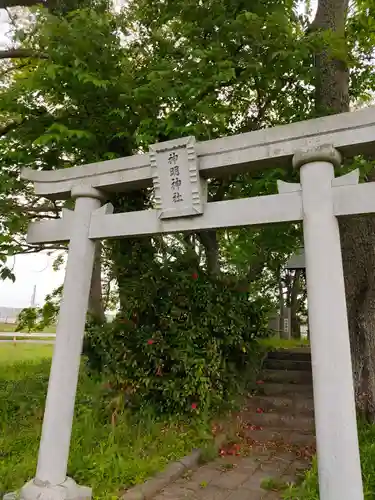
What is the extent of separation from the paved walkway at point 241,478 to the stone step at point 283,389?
6.46 feet

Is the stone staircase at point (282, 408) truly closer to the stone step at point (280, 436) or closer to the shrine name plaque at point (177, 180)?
the stone step at point (280, 436)

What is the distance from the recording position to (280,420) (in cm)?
650

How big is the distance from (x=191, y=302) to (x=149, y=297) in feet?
1.92

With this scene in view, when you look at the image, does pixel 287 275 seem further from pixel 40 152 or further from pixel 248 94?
pixel 40 152

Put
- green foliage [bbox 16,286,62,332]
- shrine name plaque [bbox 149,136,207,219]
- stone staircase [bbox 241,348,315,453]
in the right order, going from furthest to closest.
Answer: green foliage [bbox 16,286,62,332] < stone staircase [bbox 241,348,315,453] < shrine name plaque [bbox 149,136,207,219]

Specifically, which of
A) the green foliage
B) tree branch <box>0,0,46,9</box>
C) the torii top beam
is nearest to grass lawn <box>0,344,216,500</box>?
the green foliage

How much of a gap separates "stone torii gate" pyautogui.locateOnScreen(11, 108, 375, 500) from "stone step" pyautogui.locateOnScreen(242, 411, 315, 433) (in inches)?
139

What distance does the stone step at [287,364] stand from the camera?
8.41 metres

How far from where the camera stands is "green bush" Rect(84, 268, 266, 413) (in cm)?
542

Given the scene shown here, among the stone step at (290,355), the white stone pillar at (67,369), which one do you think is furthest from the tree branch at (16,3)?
the stone step at (290,355)

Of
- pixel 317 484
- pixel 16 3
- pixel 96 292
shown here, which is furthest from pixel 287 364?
pixel 16 3

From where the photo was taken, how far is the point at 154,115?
17.2 ft

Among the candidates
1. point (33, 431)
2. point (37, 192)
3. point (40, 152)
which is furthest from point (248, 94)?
point (33, 431)

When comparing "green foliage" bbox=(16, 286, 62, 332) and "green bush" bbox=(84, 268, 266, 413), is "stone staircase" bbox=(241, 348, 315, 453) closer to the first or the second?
"green bush" bbox=(84, 268, 266, 413)
